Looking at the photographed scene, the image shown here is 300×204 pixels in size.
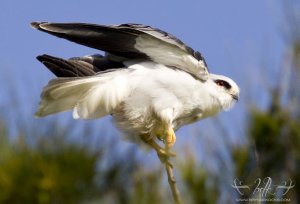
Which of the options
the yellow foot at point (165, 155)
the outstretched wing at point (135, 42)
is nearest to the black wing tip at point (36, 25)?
the outstretched wing at point (135, 42)

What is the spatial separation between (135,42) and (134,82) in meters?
0.24

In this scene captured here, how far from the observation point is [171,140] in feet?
16.9

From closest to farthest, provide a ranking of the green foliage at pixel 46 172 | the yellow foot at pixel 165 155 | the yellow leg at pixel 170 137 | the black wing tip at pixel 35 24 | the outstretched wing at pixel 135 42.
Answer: the green foliage at pixel 46 172, the yellow foot at pixel 165 155, the black wing tip at pixel 35 24, the outstretched wing at pixel 135 42, the yellow leg at pixel 170 137

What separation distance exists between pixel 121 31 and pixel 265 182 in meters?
1.62

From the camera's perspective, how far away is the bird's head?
5.31 meters

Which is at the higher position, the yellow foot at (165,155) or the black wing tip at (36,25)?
the black wing tip at (36,25)
